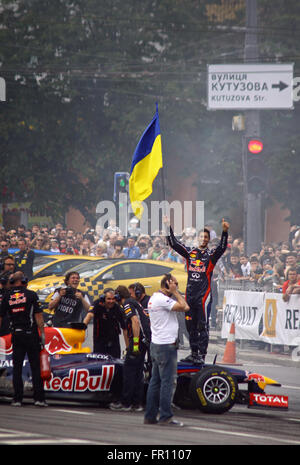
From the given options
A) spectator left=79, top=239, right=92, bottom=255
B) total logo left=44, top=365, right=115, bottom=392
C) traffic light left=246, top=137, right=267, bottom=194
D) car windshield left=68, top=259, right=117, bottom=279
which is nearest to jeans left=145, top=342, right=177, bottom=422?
total logo left=44, top=365, right=115, bottom=392

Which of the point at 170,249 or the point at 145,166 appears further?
the point at 170,249

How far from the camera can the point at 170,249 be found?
24.7 meters

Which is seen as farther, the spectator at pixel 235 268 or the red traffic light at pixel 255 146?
the spectator at pixel 235 268

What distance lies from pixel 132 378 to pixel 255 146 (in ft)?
33.1

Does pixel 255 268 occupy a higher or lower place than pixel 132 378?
higher

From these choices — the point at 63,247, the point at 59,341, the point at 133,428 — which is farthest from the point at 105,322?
the point at 63,247

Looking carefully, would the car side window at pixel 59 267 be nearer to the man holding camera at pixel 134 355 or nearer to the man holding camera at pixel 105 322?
the man holding camera at pixel 105 322

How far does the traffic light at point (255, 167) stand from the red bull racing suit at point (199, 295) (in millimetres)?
8332

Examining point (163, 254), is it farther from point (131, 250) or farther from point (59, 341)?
point (59, 341)

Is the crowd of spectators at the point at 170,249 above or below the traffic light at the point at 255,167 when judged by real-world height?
below

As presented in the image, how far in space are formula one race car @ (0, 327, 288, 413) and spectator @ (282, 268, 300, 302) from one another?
218 inches

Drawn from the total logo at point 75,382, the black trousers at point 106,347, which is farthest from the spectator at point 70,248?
the total logo at point 75,382

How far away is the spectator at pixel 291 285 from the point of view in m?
Answer: 16.5

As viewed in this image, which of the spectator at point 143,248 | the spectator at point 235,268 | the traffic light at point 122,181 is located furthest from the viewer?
the traffic light at point 122,181
